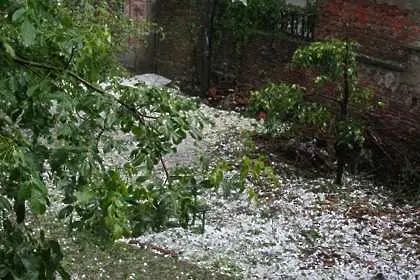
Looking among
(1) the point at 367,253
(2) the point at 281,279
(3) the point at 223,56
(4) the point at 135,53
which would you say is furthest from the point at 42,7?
(4) the point at 135,53

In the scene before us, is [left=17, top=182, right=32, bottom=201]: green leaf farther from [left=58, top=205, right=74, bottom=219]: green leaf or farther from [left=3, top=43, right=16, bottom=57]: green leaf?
[left=58, top=205, right=74, bottom=219]: green leaf

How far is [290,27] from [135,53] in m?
3.24

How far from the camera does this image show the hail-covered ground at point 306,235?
580cm

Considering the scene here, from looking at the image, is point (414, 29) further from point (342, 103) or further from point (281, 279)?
point (281, 279)

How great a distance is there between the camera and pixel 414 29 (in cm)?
800

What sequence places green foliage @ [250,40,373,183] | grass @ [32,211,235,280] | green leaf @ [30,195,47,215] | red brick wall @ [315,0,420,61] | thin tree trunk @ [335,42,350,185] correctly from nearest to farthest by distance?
green leaf @ [30,195,47,215]
grass @ [32,211,235,280]
green foliage @ [250,40,373,183]
thin tree trunk @ [335,42,350,185]
red brick wall @ [315,0,420,61]

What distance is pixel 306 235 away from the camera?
642 cm

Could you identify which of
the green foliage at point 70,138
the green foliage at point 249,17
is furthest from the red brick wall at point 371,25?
the green foliage at point 70,138

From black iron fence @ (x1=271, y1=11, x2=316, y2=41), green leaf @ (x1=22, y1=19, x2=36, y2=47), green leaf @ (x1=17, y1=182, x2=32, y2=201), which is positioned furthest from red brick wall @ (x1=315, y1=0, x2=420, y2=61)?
green leaf @ (x1=17, y1=182, x2=32, y2=201)

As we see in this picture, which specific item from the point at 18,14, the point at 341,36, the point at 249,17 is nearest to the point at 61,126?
the point at 18,14

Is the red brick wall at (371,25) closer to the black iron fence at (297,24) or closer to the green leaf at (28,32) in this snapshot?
the black iron fence at (297,24)

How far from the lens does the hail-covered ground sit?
5.80 meters

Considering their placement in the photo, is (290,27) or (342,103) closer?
(342,103)

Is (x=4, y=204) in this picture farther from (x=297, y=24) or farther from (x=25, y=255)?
(x=297, y=24)
